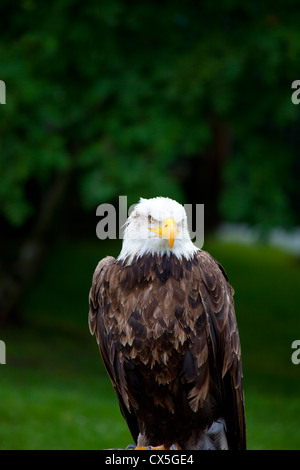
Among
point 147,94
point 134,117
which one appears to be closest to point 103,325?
point 134,117

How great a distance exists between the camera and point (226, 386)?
3.56 metres

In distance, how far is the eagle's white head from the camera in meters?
3.05

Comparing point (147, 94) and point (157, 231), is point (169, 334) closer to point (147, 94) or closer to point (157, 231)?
point (157, 231)

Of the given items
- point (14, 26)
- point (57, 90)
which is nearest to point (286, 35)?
point (57, 90)

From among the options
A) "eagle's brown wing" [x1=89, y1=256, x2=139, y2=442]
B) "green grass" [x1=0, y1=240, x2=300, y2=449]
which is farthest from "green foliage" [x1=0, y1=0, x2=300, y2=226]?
"eagle's brown wing" [x1=89, y1=256, x2=139, y2=442]

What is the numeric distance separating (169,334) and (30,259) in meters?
7.56

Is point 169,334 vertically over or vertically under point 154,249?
under

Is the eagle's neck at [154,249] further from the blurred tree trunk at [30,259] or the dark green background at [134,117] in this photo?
the blurred tree trunk at [30,259]

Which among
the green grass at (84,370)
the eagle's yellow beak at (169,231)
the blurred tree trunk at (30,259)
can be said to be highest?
the eagle's yellow beak at (169,231)

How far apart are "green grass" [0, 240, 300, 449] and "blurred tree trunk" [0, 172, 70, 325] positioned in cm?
38

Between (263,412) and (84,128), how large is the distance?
439 centimetres

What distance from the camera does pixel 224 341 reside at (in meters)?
3.47

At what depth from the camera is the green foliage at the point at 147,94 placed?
746 cm

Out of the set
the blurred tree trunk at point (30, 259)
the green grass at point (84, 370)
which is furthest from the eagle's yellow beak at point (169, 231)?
the blurred tree trunk at point (30, 259)
